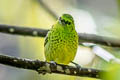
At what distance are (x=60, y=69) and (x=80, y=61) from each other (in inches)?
47.3

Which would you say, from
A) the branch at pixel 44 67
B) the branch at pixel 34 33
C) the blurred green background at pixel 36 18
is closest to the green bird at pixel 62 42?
the branch at pixel 34 33

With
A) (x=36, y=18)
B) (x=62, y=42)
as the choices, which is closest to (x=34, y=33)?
(x=62, y=42)

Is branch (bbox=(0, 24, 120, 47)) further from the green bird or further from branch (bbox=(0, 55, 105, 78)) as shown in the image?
branch (bbox=(0, 55, 105, 78))

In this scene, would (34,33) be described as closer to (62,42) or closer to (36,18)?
(62,42)

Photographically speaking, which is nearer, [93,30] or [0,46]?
[93,30]

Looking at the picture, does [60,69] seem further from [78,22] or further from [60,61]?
[78,22]

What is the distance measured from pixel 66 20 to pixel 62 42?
5.4 inches

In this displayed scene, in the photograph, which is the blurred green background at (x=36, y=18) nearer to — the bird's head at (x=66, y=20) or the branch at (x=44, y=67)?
the bird's head at (x=66, y=20)

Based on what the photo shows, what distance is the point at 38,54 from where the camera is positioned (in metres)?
3.04

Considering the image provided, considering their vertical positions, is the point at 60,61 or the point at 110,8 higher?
the point at 110,8

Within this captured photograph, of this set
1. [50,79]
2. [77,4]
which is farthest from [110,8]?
[50,79]

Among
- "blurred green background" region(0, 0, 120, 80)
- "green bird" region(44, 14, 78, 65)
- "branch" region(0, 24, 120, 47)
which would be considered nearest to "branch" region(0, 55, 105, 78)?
"green bird" region(44, 14, 78, 65)

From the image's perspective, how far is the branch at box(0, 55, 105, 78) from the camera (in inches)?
49.4

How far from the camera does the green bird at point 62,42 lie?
194cm
